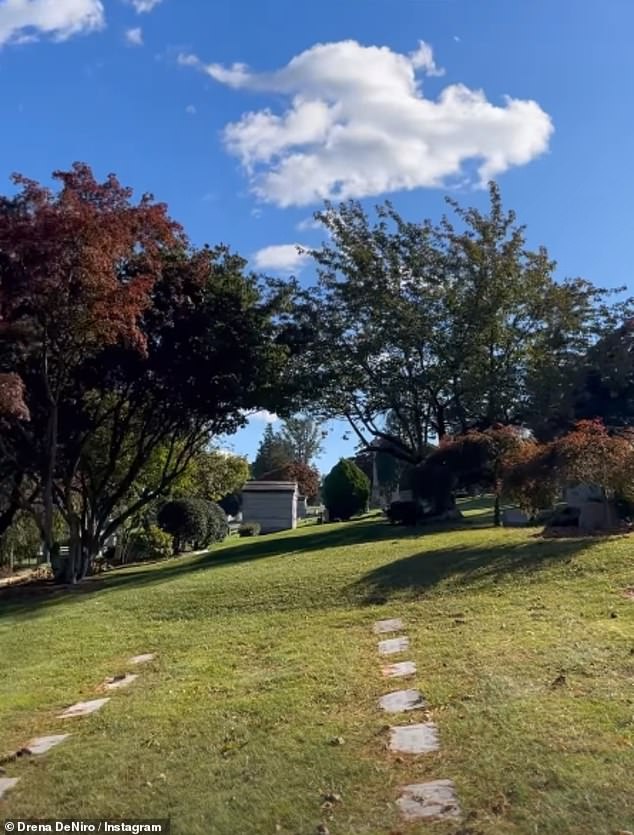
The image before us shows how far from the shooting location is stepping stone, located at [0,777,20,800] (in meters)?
5.14

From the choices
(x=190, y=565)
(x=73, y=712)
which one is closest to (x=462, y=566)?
(x=73, y=712)

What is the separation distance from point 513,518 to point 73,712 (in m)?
15.8

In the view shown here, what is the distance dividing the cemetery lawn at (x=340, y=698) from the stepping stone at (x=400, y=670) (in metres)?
0.11

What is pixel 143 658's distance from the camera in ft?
31.6

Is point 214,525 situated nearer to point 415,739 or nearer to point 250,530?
point 250,530

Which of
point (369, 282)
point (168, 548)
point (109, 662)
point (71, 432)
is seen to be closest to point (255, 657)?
point (109, 662)

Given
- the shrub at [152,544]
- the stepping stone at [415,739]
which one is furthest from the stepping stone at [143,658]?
the shrub at [152,544]

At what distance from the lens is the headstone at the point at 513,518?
20562mm

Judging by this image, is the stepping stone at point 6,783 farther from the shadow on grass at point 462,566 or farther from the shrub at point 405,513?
the shrub at point 405,513

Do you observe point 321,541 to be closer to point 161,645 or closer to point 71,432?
point 71,432

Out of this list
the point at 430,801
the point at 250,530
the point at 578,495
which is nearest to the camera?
the point at 430,801

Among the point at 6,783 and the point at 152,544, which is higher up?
the point at 152,544

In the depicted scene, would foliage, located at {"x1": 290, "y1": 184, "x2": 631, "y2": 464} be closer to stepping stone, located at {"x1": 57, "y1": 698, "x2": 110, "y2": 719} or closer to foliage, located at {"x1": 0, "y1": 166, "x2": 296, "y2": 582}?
foliage, located at {"x1": 0, "y1": 166, "x2": 296, "y2": 582}

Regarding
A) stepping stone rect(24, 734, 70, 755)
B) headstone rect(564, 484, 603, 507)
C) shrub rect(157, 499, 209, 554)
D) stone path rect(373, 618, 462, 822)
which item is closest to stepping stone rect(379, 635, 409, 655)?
stone path rect(373, 618, 462, 822)
